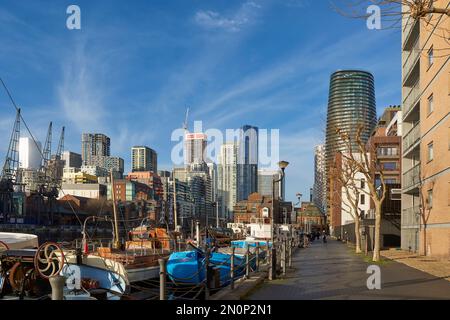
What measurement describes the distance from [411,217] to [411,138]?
6.60 m

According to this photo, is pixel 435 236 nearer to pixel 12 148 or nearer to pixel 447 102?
pixel 447 102

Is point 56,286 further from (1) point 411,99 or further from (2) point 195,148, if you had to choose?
(2) point 195,148

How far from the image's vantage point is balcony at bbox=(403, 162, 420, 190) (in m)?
37.0

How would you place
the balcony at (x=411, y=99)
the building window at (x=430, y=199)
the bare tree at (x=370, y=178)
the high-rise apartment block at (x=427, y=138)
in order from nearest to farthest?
the bare tree at (x=370, y=178)
the high-rise apartment block at (x=427, y=138)
the building window at (x=430, y=199)
the balcony at (x=411, y=99)

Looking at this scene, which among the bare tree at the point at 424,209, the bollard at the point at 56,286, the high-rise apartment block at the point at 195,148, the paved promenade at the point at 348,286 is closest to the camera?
the bollard at the point at 56,286

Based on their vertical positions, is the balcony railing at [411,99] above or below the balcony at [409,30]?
below

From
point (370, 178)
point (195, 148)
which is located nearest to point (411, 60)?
point (370, 178)

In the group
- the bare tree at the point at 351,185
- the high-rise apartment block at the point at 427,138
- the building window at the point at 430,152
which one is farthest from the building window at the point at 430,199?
the bare tree at the point at 351,185

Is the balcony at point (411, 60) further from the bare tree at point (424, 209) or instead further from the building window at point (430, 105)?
the bare tree at point (424, 209)

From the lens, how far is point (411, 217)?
40094 mm

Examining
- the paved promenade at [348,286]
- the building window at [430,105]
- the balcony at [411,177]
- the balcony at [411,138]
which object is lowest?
the paved promenade at [348,286]

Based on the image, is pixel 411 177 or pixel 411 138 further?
pixel 411 138

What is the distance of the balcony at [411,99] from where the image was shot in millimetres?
38141

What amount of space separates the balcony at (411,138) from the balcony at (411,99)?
177 centimetres
